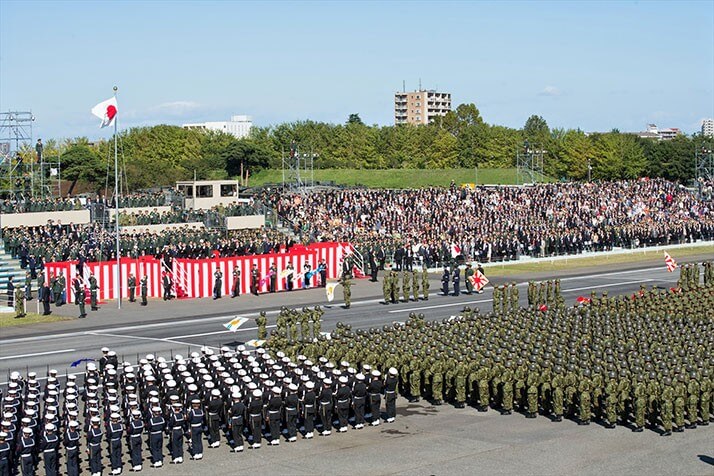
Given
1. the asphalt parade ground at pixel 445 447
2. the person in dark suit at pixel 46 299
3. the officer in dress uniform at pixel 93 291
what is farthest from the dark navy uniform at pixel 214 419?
the officer in dress uniform at pixel 93 291

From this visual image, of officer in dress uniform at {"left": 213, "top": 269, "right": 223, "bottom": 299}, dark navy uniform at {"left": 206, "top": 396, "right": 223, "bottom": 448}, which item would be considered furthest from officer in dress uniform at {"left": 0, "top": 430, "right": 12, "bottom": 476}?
officer in dress uniform at {"left": 213, "top": 269, "right": 223, "bottom": 299}

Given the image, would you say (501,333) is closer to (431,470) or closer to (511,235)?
(431,470)

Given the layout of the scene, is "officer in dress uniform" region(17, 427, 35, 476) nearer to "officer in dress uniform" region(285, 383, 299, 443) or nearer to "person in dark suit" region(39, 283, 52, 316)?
"officer in dress uniform" region(285, 383, 299, 443)

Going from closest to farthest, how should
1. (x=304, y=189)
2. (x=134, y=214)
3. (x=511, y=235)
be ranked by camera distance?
1. (x=134, y=214)
2. (x=511, y=235)
3. (x=304, y=189)

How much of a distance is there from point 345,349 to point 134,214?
31927mm

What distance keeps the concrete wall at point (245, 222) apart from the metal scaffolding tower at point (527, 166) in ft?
140

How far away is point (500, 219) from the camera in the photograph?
65562mm

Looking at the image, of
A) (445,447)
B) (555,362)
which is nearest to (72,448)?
(445,447)

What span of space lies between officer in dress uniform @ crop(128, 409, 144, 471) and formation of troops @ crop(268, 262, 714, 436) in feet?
22.1

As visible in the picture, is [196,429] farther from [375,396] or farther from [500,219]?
[500,219]

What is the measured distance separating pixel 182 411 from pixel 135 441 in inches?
52.3

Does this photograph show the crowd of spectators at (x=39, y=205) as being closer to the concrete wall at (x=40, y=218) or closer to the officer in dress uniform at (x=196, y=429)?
the concrete wall at (x=40, y=218)

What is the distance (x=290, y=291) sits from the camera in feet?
149

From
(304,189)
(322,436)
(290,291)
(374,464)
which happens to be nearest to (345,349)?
(322,436)
